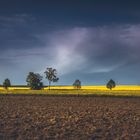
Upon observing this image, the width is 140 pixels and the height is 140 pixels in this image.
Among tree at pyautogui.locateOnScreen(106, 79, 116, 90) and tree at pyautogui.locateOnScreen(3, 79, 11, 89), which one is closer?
tree at pyautogui.locateOnScreen(3, 79, 11, 89)

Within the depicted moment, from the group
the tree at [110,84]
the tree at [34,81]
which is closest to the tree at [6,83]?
the tree at [34,81]

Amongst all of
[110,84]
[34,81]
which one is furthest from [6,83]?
[110,84]

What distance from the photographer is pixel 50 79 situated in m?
172

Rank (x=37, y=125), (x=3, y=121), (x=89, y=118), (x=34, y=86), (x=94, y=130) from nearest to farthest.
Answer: (x=94, y=130) → (x=37, y=125) → (x=3, y=121) → (x=89, y=118) → (x=34, y=86)

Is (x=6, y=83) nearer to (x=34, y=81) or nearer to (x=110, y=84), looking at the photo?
(x=34, y=81)

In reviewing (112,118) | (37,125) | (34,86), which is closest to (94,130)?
(37,125)

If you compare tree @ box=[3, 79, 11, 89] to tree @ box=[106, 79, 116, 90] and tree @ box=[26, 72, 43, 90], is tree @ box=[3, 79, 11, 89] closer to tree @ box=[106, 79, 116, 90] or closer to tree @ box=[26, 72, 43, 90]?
tree @ box=[26, 72, 43, 90]

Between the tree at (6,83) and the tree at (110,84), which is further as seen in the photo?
the tree at (110,84)

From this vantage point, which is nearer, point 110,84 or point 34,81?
point 34,81

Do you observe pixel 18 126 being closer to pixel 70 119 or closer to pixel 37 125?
pixel 37 125

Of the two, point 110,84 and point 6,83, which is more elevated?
point 6,83

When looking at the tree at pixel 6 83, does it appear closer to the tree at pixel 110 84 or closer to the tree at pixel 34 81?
the tree at pixel 34 81

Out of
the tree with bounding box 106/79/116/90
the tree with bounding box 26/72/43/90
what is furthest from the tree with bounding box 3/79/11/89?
the tree with bounding box 106/79/116/90

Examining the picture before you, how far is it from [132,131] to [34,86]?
13815 centimetres
